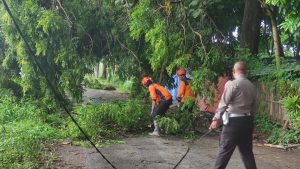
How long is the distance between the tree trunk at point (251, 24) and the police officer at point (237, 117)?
6526 millimetres

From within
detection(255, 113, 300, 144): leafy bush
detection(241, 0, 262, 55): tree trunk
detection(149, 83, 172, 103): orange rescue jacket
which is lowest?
detection(255, 113, 300, 144): leafy bush

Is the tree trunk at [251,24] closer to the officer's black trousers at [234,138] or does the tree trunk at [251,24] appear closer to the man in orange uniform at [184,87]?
the man in orange uniform at [184,87]

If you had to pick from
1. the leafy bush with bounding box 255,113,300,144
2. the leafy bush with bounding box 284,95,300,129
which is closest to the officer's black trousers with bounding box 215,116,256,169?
the leafy bush with bounding box 284,95,300,129

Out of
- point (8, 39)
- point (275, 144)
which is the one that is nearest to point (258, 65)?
point (275, 144)

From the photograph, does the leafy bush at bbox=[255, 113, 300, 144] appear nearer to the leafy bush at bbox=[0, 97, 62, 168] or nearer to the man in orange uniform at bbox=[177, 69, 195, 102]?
the man in orange uniform at bbox=[177, 69, 195, 102]

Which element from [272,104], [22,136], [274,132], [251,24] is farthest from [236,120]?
[251,24]

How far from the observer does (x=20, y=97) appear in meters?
14.8

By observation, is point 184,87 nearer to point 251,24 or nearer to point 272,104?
point 272,104

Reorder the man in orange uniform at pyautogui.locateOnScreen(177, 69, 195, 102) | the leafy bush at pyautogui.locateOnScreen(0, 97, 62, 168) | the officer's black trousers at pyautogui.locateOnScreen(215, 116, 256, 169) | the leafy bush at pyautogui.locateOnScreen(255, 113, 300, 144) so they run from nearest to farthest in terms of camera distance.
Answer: the officer's black trousers at pyautogui.locateOnScreen(215, 116, 256, 169) < the leafy bush at pyautogui.locateOnScreen(0, 97, 62, 168) < the leafy bush at pyautogui.locateOnScreen(255, 113, 300, 144) < the man in orange uniform at pyautogui.locateOnScreen(177, 69, 195, 102)

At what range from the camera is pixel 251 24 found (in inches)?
496

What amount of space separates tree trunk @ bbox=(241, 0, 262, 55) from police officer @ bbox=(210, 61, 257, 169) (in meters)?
6.53

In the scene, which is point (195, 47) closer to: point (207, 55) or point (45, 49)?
point (207, 55)

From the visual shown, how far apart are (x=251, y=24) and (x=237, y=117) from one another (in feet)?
23.5

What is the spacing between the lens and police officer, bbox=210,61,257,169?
6.01m
